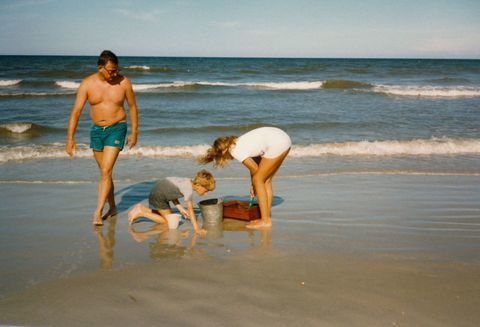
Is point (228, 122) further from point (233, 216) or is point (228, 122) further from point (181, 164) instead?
point (233, 216)

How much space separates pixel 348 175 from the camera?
7996 millimetres

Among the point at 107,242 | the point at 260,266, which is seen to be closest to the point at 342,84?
the point at 107,242

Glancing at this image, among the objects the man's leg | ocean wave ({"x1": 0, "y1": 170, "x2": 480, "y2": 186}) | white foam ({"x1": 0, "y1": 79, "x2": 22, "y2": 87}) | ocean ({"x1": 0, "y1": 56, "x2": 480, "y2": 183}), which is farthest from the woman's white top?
white foam ({"x1": 0, "y1": 79, "x2": 22, "y2": 87})

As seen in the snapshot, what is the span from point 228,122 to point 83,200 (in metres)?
8.41

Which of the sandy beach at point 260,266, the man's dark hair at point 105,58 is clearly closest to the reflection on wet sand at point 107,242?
the sandy beach at point 260,266

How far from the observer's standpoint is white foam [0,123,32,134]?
12561 millimetres

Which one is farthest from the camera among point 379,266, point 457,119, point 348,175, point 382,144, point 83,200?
point 457,119

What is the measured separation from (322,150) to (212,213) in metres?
5.29

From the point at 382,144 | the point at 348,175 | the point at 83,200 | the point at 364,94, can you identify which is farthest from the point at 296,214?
the point at 364,94

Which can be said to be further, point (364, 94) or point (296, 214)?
point (364, 94)

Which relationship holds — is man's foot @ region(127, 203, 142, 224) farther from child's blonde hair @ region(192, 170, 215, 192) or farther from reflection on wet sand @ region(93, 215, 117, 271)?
child's blonde hair @ region(192, 170, 215, 192)

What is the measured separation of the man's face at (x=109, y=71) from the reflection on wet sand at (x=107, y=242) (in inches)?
67.8

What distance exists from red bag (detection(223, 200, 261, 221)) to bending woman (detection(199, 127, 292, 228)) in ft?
0.33

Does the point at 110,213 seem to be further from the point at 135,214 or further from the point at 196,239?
the point at 196,239
